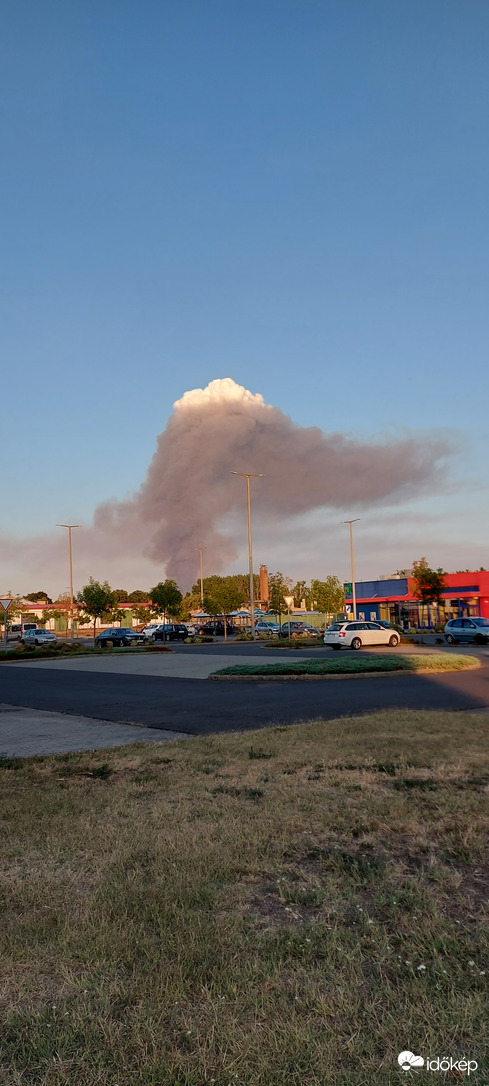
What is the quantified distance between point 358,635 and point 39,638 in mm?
27923

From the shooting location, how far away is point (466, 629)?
132ft

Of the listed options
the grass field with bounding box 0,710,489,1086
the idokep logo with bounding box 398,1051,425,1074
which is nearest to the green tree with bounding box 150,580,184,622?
the grass field with bounding box 0,710,489,1086

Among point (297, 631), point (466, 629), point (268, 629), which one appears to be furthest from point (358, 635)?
point (268, 629)

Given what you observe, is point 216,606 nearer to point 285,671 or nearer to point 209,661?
point 209,661

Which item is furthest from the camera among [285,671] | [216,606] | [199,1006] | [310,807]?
[216,606]

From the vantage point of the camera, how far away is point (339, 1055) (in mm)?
2666

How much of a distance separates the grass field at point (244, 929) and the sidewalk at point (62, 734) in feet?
9.36

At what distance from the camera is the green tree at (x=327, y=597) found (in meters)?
95.8

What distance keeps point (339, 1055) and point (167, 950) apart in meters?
1.09

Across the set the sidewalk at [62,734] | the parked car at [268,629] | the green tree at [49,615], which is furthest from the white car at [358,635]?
the green tree at [49,615]

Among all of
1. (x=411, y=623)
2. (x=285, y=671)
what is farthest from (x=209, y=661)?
(x=411, y=623)

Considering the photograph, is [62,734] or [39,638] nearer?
[62,734]

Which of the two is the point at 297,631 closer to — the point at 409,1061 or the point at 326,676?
the point at 326,676

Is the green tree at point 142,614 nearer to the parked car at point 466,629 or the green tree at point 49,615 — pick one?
the green tree at point 49,615
